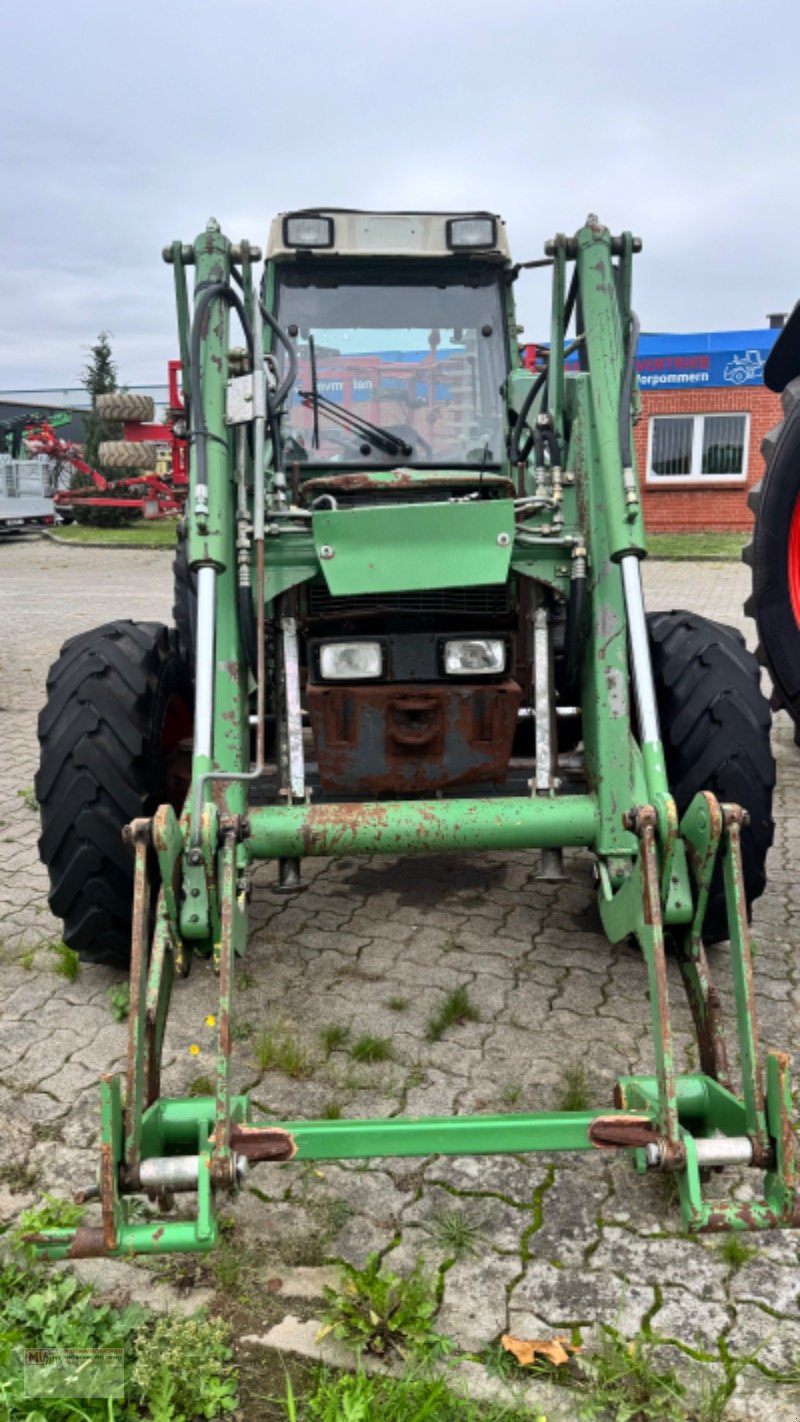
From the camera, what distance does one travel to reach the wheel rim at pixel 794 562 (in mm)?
4496

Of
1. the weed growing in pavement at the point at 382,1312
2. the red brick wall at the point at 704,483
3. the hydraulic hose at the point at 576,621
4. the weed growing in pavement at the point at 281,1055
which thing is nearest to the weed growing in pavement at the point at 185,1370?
the weed growing in pavement at the point at 382,1312

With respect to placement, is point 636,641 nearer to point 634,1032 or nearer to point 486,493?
point 486,493

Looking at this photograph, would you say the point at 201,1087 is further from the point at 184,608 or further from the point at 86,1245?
the point at 184,608

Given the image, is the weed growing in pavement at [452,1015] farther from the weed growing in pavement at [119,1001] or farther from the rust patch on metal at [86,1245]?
the rust patch on metal at [86,1245]

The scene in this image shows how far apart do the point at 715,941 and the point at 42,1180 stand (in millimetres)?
2044

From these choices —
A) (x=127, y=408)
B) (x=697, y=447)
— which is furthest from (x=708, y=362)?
(x=127, y=408)

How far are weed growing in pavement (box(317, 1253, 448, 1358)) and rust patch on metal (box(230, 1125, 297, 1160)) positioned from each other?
13.1 inches

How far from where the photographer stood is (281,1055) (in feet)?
10.6

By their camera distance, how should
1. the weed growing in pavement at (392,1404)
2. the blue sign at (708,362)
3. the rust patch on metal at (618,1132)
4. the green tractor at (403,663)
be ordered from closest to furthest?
the weed growing in pavement at (392,1404) < the rust patch on metal at (618,1132) < the green tractor at (403,663) < the blue sign at (708,362)

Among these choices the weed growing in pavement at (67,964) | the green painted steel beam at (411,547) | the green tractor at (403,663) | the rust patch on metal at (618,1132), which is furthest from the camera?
the weed growing in pavement at (67,964)

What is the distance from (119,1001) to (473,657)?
155 cm

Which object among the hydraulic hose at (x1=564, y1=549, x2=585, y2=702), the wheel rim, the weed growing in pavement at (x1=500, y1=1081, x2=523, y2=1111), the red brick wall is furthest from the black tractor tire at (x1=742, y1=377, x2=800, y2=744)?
the red brick wall

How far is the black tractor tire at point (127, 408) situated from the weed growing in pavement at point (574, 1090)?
1613cm

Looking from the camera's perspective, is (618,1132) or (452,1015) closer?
(618,1132)
